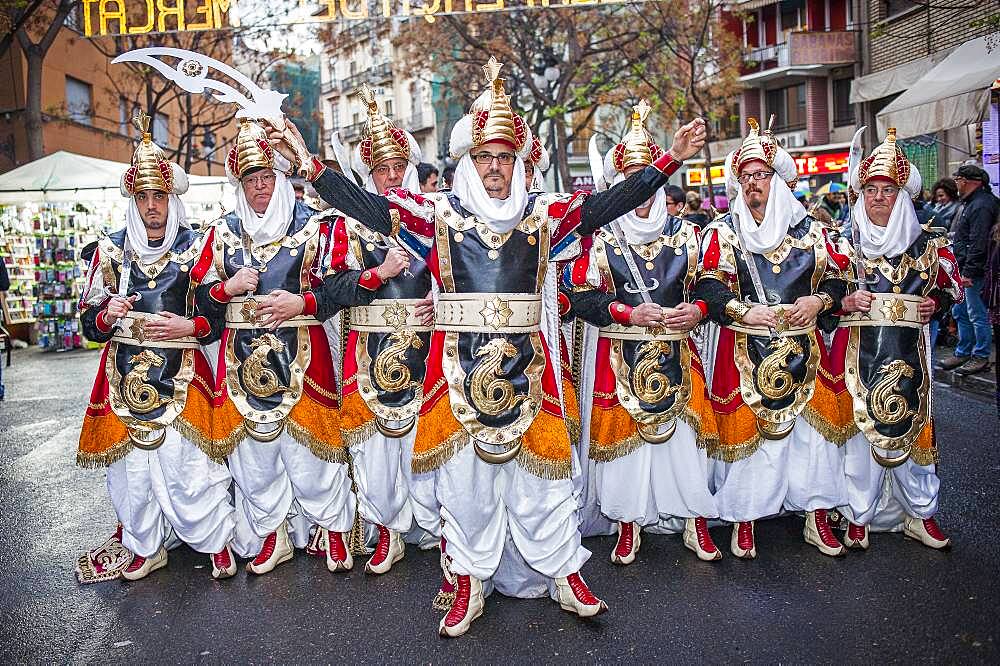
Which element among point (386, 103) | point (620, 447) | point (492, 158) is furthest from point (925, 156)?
point (386, 103)

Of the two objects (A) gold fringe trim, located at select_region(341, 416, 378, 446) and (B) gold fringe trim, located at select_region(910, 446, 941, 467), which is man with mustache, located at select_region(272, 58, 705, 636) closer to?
(A) gold fringe trim, located at select_region(341, 416, 378, 446)

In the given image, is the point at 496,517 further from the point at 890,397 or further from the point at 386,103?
the point at 386,103

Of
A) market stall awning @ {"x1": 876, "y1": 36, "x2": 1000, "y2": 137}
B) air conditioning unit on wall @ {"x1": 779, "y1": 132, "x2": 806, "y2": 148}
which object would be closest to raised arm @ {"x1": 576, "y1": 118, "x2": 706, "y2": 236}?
market stall awning @ {"x1": 876, "y1": 36, "x2": 1000, "y2": 137}

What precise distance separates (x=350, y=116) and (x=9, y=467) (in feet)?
159

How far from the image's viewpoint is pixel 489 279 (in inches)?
168

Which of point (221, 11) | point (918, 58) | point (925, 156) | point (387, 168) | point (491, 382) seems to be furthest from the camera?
point (925, 156)

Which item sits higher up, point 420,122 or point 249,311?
point 420,122

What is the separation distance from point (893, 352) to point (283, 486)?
10.8 ft

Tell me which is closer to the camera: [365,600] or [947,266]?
[365,600]

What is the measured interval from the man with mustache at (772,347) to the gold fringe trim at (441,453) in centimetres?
164

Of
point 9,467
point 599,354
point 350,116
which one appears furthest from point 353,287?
point 350,116

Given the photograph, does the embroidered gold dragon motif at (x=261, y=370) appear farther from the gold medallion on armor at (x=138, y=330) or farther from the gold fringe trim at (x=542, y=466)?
the gold fringe trim at (x=542, y=466)

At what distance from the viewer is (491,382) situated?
13.9 ft

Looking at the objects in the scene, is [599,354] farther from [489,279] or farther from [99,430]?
[99,430]
